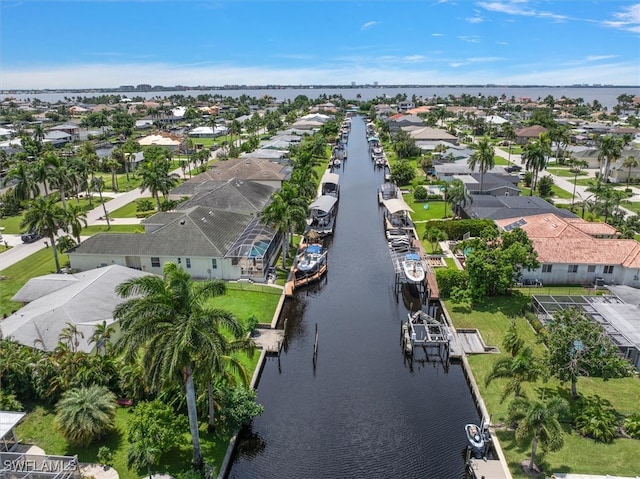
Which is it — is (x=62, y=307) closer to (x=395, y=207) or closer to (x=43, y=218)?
(x=43, y=218)

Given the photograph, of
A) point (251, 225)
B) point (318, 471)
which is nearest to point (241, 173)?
point (251, 225)

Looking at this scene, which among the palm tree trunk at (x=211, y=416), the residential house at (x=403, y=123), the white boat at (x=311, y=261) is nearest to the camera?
the palm tree trunk at (x=211, y=416)

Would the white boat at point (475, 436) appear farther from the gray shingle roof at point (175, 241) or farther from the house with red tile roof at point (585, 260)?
the gray shingle roof at point (175, 241)

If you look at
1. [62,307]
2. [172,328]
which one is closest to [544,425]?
[172,328]

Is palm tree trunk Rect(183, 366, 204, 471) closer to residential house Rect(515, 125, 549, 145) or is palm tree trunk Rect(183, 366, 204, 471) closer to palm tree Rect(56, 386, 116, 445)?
palm tree Rect(56, 386, 116, 445)

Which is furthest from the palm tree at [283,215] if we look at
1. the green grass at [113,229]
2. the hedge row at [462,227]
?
the green grass at [113,229]

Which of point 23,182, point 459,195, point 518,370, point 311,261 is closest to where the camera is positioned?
point 518,370
